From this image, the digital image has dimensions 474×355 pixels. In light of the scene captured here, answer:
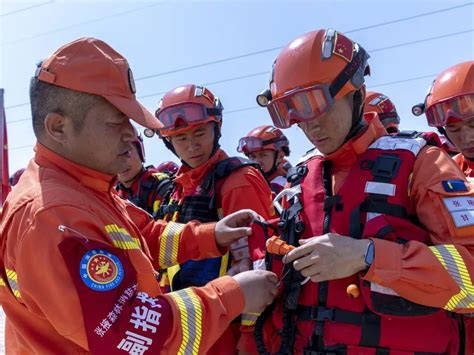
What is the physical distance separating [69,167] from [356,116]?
1460mm

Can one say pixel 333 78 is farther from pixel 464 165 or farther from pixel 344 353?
pixel 464 165

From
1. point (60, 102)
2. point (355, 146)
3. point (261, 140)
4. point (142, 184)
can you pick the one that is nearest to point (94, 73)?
point (60, 102)

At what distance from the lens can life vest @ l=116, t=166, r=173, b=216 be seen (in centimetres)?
527

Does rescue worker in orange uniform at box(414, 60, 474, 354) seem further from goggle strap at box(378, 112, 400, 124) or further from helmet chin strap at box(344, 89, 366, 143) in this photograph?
goggle strap at box(378, 112, 400, 124)

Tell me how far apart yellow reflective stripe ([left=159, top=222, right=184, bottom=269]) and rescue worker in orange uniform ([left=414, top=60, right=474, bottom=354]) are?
97.3 inches

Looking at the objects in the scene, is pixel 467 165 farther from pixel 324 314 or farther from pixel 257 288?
pixel 257 288

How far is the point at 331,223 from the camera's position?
2314 millimetres

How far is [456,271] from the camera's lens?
198 centimetres

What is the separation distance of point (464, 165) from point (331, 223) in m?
2.49

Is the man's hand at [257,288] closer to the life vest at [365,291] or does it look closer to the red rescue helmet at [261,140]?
the life vest at [365,291]

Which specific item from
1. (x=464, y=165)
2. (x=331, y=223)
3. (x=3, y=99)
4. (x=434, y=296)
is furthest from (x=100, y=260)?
(x=3, y=99)

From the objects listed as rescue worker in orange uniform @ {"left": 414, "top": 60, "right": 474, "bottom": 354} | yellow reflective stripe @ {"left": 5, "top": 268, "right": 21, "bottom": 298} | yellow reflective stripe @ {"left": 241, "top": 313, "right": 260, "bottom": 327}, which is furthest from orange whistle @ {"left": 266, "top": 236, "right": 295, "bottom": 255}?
rescue worker in orange uniform @ {"left": 414, "top": 60, "right": 474, "bottom": 354}

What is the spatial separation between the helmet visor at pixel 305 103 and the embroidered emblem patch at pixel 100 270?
3.73 ft

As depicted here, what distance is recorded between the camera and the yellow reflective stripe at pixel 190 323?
75.0 inches
